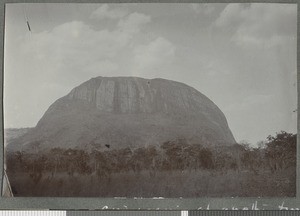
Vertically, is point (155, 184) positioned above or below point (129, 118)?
below

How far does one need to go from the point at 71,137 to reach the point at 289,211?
0.76 m

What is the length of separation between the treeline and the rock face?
0.02m

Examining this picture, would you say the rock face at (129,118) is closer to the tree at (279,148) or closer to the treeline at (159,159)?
the treeline at (159,159)

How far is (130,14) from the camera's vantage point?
1.80 meters

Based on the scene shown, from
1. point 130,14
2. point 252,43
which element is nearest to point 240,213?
point 252,43

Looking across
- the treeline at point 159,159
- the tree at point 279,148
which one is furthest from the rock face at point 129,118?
the tree at point 279,148

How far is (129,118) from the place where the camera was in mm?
1799

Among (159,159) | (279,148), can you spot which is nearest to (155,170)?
(159,159)

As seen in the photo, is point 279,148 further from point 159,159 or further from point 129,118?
point 129,118

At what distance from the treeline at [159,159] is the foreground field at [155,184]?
2 centimetres

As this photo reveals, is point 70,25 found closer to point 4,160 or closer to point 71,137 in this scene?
point 71,137

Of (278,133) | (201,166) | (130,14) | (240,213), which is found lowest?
(240,213)

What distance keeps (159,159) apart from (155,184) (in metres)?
0.08

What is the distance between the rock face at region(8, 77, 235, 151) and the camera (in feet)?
5.88
